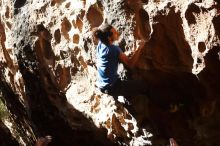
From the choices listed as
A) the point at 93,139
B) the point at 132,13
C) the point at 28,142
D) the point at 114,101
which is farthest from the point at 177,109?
the point at 28,142

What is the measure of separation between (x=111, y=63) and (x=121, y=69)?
0.34 metres

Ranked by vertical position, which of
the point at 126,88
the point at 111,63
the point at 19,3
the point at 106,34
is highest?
the point at 19,3

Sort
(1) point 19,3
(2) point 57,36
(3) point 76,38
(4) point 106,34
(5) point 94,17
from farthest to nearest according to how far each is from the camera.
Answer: (1) point 19,3 → (2) point 57,36 → (3) point 76,38 → (5) point 94,17 → (4) point 106,34

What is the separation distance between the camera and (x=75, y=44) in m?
6.38

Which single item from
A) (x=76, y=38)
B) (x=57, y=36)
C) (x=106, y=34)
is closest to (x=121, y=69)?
(x=106, y=34)

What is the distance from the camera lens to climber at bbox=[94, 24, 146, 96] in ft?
17.4

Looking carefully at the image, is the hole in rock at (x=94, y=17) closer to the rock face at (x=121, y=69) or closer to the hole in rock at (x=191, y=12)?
the rock face at (x=121, y=69)

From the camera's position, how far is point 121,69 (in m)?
5.76

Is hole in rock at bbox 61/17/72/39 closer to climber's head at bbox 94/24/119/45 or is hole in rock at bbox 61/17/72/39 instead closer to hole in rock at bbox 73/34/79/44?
hole in rock at bbox 73/34/79/44

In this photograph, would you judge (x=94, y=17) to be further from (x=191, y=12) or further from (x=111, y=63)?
(x=191, y=12)

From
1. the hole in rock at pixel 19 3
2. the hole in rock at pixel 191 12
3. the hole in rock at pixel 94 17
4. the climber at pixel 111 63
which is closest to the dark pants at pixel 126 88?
the climber at pixel 111 63

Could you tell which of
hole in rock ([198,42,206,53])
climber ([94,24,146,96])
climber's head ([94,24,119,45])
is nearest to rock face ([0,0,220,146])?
hole in rock ([198,42,206,53])

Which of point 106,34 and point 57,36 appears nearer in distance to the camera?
point 106,34

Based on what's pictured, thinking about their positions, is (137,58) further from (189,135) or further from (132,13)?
(189,135)
